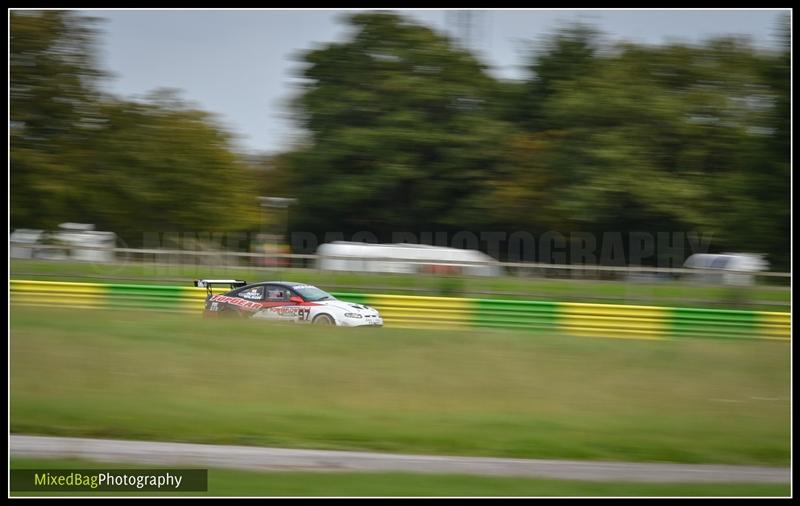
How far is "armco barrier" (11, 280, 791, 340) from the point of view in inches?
666

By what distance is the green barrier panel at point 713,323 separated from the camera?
1708cm

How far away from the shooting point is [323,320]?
48.6 feet

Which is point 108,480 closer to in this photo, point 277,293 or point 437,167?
point 277,293

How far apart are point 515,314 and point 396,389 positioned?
23.3 ft

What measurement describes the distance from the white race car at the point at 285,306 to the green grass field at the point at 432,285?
6.40 metres

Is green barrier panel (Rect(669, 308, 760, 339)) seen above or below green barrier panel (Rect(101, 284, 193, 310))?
below

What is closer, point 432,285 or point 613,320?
point 613,320

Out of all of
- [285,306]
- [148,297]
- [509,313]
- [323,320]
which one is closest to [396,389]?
[323,320]

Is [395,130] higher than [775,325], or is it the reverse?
[395,130]

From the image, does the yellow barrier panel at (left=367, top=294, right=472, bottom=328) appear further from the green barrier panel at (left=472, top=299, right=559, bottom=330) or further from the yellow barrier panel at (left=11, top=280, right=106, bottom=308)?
the yellow barrier panel at (left=11, top=280, right=106, bottom=308)

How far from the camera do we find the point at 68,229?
23391 millimetres

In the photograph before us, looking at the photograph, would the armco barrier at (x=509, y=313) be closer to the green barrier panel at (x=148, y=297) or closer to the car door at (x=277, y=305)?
the green barrier panel at (x=148, y=297)

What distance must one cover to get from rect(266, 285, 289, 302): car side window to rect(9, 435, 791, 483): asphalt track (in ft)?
20.6

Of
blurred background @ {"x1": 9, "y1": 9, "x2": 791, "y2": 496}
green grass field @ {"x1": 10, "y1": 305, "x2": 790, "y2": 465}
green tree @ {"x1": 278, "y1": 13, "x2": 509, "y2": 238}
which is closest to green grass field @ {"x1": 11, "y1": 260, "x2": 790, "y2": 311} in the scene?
blurred background @ {"x1": 9, "y1": 9, "x2": 791, "y2": 496}
